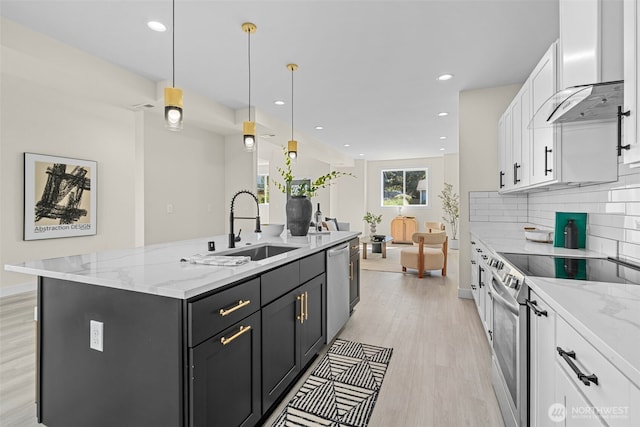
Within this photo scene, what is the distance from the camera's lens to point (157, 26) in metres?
2.60

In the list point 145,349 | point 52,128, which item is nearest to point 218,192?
point 52,128

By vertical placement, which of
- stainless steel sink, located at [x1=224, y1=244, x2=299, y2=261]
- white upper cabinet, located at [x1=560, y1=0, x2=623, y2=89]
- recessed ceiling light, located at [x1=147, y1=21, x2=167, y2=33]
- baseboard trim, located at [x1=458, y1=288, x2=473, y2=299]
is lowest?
baseboard trim, located at [x1=458, y1=288, x2=473, y2=299]

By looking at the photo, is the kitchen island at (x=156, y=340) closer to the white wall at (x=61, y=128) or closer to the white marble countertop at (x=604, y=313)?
the white marble countertop at (x=604, y=313)

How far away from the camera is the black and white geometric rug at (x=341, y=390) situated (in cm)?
174

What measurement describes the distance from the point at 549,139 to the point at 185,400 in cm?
252

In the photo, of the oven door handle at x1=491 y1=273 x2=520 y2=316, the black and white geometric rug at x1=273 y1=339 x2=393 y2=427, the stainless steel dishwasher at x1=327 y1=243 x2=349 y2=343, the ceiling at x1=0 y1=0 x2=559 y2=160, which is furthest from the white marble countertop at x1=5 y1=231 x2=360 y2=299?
the ceiling at x1=0 y1=0 x2=559 y2=160

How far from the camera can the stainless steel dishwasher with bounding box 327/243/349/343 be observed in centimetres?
253

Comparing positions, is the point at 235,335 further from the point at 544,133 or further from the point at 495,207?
the point at 495,207

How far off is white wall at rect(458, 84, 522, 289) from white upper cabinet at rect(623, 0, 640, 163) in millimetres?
2834

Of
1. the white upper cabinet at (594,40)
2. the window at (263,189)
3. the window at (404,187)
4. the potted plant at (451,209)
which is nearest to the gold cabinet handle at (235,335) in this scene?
the white upper cabinet at (594,40)

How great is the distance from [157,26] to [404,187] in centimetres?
852

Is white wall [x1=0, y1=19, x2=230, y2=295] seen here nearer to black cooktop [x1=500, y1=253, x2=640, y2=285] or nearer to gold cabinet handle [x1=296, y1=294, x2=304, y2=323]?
gold cabinet handle [x1=296, y1=294, x2=304, y2=323]

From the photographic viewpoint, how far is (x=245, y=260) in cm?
161

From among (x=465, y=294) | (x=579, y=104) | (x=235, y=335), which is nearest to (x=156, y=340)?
(x=235, y=335)
